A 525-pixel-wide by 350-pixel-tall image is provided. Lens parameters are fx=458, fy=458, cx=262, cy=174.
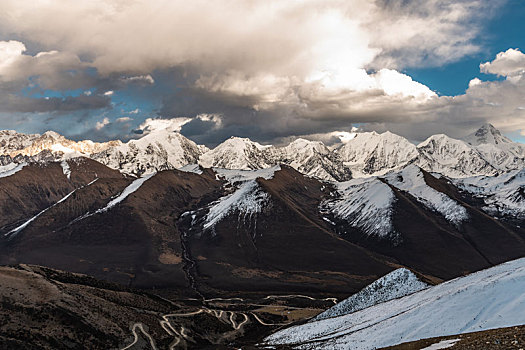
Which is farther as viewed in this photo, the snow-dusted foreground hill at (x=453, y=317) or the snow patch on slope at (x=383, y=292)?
the snow patch on slope at (x=383, y=292)

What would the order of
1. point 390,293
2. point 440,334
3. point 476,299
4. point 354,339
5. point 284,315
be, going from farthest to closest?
point 284,315 < point 390,293 < point 354,339 < point 476,299 < point 440,334

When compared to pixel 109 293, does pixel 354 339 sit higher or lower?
lower

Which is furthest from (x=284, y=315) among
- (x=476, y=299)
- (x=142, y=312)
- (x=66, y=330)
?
(x=476, y=299)

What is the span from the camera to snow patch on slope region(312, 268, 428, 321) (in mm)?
144425

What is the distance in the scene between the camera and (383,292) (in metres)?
148

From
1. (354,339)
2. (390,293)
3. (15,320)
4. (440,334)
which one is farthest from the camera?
(390,293)

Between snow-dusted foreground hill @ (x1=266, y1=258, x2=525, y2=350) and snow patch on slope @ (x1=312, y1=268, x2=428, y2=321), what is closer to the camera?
snow-dusted foreground hill @ (x1=266, y1=258, x2=525, y2=350)

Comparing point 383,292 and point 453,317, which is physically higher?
point 453,317

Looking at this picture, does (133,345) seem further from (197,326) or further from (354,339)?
(354,339)

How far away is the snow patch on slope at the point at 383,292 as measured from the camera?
144425mm

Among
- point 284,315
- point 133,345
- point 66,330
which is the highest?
point 66,330

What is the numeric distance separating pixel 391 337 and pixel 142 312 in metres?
81.5

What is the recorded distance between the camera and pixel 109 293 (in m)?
143

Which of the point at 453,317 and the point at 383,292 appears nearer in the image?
the point at 453,317
